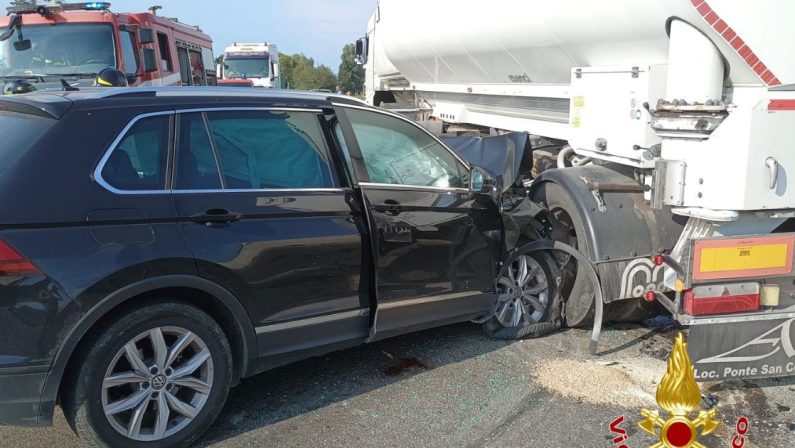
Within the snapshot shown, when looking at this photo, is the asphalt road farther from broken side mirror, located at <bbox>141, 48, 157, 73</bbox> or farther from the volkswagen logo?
broken side mirror, located at <bbox>141, 48, 157, 73</bbox>

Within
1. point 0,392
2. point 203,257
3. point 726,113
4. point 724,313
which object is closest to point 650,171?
point 726,113

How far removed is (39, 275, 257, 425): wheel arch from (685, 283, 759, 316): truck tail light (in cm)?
251

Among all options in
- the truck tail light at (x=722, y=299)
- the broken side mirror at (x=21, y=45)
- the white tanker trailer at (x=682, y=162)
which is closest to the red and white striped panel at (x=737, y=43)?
the white tanker trailer at (x=682, y=162)

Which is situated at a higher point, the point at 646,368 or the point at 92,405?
the point at 92,405

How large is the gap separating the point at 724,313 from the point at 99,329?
3.40 meters

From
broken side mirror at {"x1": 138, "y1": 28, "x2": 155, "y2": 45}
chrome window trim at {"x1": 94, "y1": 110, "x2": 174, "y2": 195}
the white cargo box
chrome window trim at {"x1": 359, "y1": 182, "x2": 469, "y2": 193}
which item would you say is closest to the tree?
broken side mirror at {"x1": 138, "y1": 28, "x2": 155, "y2": 45}

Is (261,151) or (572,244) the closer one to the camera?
(261,151)

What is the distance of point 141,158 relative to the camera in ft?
11.1

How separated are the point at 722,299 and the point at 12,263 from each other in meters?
3.71

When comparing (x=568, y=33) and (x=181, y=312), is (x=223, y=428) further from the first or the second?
(x=568, y=33)

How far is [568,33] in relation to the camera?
205 inches

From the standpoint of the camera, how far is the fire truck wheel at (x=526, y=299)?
4.99 meters

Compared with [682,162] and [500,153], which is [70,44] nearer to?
[500,153]

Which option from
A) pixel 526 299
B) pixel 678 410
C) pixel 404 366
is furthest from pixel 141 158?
pixel 526 299
